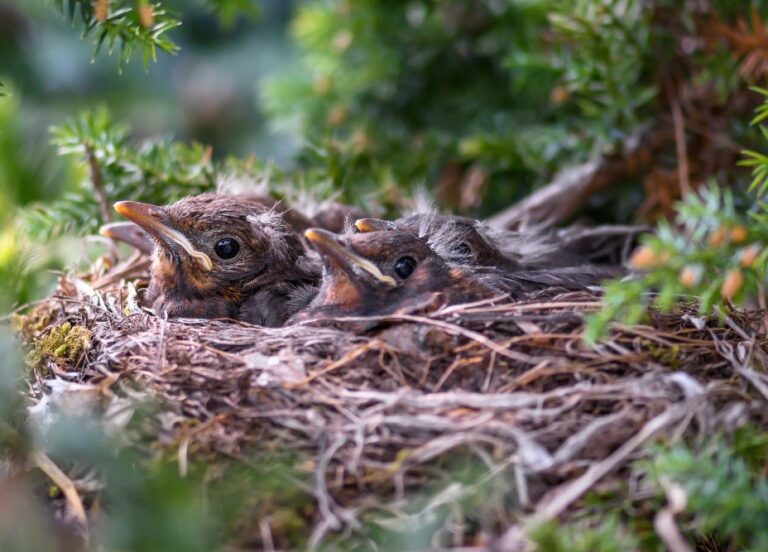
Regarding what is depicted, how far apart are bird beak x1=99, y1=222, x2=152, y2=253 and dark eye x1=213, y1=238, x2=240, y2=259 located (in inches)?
10.1

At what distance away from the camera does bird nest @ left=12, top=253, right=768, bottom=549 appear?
1361mm

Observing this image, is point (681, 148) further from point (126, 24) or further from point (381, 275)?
point (126, 24)

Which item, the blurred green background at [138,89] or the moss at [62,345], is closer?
the moss at [62,345]

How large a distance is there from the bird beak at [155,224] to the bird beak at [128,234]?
24cm

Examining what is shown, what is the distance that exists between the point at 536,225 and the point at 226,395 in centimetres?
145

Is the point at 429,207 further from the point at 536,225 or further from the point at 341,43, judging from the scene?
the point at 341,43

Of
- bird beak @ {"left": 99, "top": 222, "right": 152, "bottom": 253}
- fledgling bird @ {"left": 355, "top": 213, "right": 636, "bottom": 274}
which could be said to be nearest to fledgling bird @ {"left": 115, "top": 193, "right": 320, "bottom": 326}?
bird beak @ {"left": 99, "top": 222, "right": 152, "bottom": 253}

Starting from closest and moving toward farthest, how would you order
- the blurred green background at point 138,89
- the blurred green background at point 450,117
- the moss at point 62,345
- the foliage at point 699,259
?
the foliage at point 699,259
the moss at point 62,345
the blurred green background at point 450,117
the blurred green background at point 138,89

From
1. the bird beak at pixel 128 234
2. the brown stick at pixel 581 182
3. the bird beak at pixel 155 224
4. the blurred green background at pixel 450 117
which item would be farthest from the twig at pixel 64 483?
the brown stick at pixel 581 182

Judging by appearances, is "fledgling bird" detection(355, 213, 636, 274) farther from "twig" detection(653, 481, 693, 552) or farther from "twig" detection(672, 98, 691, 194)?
"twig" detection(653, 481, 693, 552)

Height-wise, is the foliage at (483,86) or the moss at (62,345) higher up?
the foliage at (483,86)

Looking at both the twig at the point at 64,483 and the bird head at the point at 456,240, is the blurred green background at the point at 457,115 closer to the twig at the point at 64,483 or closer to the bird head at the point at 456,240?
the bird head at the point at 456,240

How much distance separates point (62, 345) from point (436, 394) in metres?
0.89

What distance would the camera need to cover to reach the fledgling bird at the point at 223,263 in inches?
84.7
